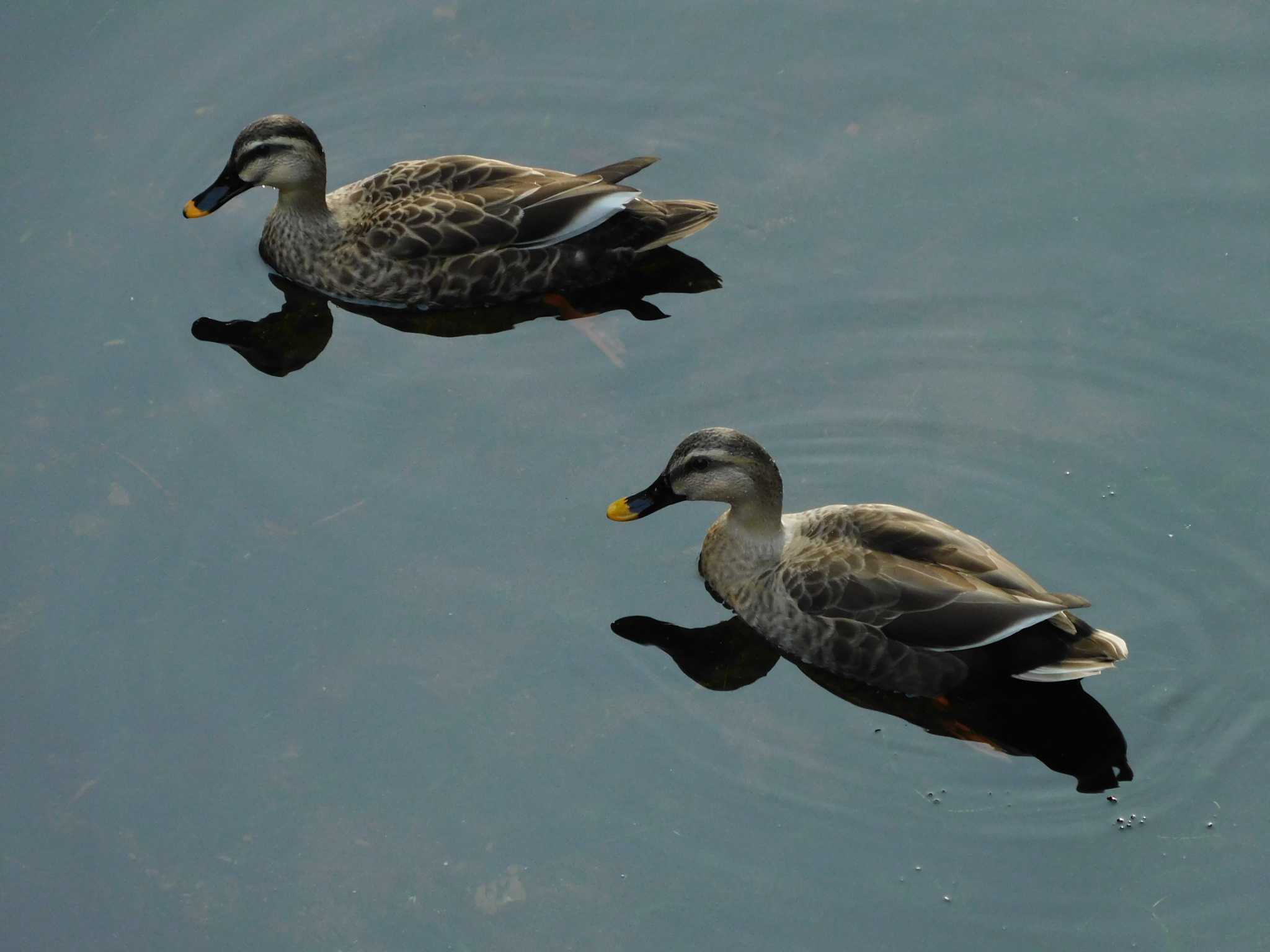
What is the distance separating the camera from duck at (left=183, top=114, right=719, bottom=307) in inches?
451

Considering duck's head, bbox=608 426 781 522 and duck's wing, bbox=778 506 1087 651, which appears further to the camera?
duck's head, bbox=608 426 781 522

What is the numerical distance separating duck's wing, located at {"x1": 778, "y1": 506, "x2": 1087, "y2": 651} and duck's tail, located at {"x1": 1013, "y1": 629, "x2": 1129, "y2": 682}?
22 cm

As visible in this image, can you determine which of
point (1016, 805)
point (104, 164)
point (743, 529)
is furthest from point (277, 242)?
point (1016, 805)

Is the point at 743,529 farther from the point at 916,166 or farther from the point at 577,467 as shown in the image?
the point at 916,166

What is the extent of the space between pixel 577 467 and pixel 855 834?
2.91 metres

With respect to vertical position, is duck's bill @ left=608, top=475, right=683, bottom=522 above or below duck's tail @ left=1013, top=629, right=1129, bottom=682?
above

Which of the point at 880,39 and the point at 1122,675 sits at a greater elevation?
the point at 880,39

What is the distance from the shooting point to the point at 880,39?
512 inches

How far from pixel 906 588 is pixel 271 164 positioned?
17.3 ft

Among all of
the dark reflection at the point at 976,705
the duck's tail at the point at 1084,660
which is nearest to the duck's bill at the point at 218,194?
the dark reflection at the point at 976,705

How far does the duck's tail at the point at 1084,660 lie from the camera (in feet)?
29.2

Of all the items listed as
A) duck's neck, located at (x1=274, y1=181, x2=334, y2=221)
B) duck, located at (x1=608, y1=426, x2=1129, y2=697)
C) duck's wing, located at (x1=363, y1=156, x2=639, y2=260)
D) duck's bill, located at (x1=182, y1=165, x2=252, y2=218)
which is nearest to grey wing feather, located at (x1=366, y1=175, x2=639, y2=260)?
duck's wing, located at (x1=363, y1=156, x2=639, y2=260)

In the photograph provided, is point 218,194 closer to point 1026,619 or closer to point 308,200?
point 308,200

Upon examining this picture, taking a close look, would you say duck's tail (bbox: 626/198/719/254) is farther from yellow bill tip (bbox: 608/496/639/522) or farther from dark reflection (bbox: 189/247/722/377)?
yellow bill tip (bbox: 608/496/639/522)
